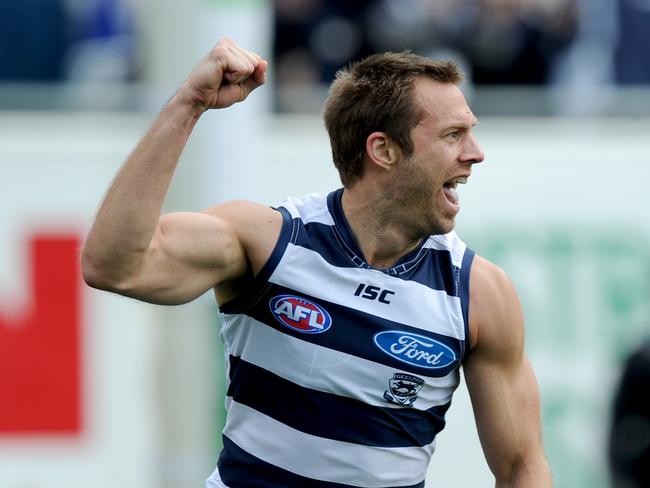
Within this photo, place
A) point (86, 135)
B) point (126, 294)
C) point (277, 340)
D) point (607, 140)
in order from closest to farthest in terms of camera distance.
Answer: point (126, 294)
point (277, 340)
point (86, 135)
point (607, 140)

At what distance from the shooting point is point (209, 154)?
6.50 metres

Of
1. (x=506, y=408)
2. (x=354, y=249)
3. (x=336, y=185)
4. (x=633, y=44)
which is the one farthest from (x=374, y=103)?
(x=633, y=44)

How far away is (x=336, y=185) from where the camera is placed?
8.84m

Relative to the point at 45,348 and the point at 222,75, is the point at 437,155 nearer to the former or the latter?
the point at 222,75

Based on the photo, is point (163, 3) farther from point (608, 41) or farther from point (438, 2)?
point (608, 41)

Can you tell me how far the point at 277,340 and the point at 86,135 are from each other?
442cm

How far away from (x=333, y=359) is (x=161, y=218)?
2.36 ft

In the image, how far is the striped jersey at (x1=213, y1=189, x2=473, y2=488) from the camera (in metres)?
4.66

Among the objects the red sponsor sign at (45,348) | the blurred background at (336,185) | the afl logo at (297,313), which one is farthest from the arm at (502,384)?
the red sponsor sign at (45,348)

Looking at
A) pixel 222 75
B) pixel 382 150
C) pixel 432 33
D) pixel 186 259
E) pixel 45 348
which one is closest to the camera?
pixel 222 75

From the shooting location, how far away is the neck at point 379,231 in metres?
4.81

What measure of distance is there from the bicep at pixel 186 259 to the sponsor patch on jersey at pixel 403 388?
0.63 meters

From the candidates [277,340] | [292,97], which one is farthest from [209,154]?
[292,97]

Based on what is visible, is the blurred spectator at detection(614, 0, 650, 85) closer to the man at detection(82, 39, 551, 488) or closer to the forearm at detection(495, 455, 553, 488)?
the man at detection(82, 39, 551, 488)
